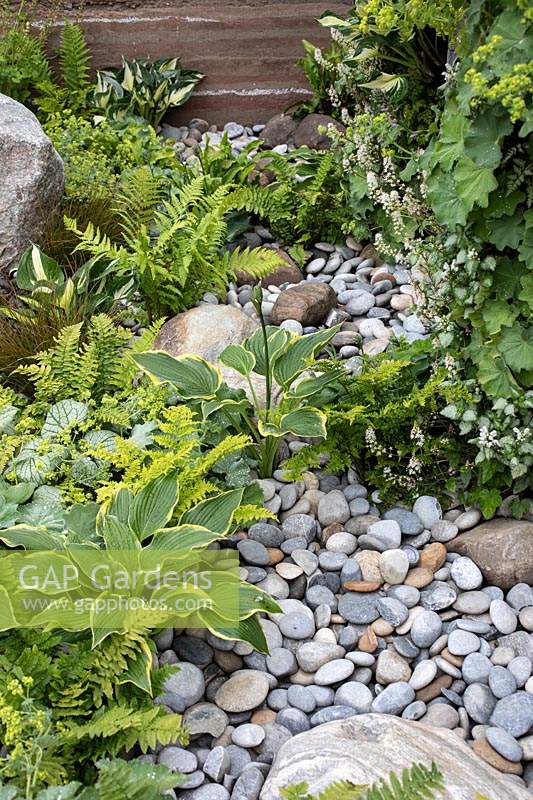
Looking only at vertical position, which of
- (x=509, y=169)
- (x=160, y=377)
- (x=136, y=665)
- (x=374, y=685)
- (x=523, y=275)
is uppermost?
(x=509, y=169)

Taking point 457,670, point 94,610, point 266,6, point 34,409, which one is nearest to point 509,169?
point 457,670

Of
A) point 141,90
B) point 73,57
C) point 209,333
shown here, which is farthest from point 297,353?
point 73,57

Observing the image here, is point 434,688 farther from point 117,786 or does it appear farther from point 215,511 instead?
point 117,786

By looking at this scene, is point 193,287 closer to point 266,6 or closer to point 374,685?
point 374,685

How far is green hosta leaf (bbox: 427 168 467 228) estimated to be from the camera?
9.07 feet

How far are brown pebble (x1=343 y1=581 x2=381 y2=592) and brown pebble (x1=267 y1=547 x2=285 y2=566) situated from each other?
0.84 feet

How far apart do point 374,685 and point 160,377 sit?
133 cm

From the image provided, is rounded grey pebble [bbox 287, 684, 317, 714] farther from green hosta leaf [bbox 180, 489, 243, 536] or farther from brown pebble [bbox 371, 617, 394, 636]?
green hosta leaf [bbox 180, 489, 243, 536]

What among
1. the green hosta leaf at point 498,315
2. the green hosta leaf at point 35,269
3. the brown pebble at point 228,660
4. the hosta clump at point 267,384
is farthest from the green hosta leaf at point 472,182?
the green hosta leaf at point 35,269

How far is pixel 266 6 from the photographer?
18.7 feet

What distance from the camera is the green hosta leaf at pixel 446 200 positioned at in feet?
9.07

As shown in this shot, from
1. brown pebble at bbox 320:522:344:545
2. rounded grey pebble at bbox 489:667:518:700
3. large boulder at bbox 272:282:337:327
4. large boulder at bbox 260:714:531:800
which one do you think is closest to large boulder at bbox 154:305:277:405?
large boulder at bbox 272:282:337:327

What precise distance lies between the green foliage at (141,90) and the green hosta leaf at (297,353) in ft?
8.97

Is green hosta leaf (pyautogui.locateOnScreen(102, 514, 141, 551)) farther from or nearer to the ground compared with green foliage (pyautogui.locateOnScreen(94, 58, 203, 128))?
nearer to the ground
